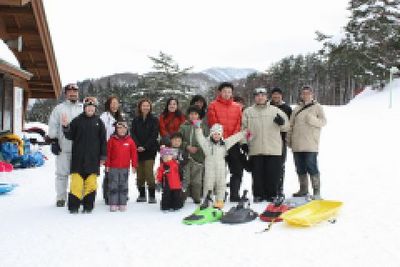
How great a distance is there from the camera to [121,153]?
610 cm

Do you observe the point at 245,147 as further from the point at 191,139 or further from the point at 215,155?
the point at 191,139

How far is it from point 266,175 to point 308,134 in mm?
921

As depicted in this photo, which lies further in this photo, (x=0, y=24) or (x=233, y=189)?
(x=0, y=24)

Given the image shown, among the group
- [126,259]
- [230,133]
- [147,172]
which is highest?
[230,133]

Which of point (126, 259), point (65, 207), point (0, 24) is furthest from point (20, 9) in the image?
point (126, 259)

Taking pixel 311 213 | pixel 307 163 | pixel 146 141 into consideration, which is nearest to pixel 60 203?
pixel 146 141

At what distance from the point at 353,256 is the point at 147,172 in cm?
354

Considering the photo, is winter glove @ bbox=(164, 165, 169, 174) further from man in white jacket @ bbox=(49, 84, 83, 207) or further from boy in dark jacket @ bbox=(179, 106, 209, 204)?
man in white jacket @ bbox=(49, 84, 83, 207)

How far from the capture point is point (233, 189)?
655cm

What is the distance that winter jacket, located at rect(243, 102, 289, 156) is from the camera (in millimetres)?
6328

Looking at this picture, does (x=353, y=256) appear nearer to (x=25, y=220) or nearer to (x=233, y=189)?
(x=233, y=189)

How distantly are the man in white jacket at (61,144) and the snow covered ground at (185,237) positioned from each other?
1.21 feet

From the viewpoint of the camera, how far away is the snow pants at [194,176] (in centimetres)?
631

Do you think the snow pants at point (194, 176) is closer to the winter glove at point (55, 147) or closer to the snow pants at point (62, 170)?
the snow pants at point (62, 170)
